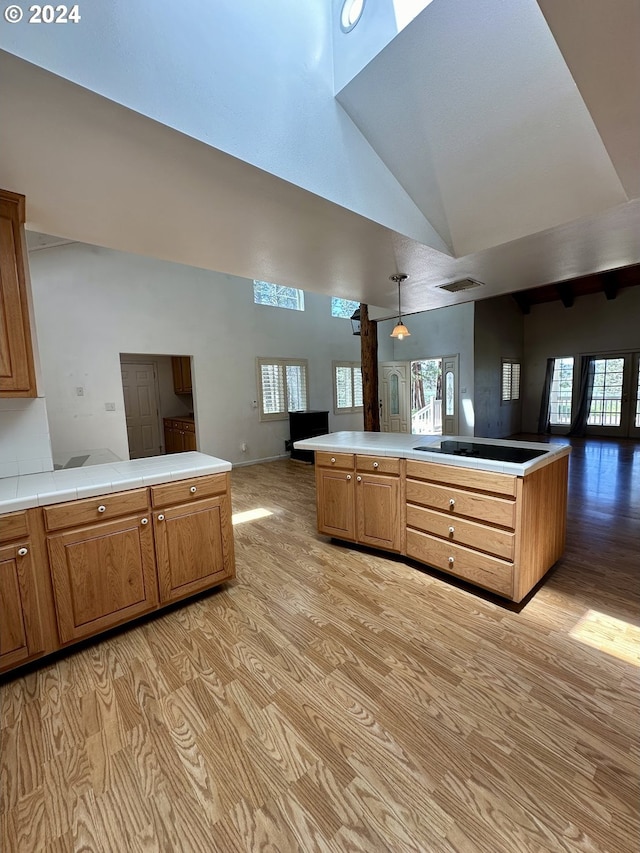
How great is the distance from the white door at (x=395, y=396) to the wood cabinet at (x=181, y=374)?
15.2 ft

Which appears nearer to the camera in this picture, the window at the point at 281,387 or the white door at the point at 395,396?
the window at the point at 281,387

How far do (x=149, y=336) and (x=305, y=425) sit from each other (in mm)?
3075

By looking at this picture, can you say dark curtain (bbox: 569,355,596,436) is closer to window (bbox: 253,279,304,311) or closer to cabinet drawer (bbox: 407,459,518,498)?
window (bbox: 253,279,304,311)

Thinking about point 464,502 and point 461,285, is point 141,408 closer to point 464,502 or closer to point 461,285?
point 461,285

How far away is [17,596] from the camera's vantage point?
5.24 feet

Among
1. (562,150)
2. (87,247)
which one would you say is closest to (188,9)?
(562,150)

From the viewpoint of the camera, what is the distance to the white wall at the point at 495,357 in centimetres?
743

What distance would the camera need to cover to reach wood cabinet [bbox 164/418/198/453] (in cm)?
595

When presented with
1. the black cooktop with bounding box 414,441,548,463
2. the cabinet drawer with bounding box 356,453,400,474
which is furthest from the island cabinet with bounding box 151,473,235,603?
the black cooktop with bounding box 414,441,548,463

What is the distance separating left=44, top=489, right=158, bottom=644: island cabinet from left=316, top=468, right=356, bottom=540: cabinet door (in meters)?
1.39

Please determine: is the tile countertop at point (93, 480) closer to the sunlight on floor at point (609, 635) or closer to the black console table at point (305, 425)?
the sunlight on floor at point (609, 635)

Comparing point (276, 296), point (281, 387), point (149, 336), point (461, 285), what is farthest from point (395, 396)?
point (149, 336)

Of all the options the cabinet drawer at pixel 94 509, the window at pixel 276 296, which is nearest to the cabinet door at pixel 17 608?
the cabinet drawer at pixel 94 509

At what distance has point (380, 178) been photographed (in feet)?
6.73
